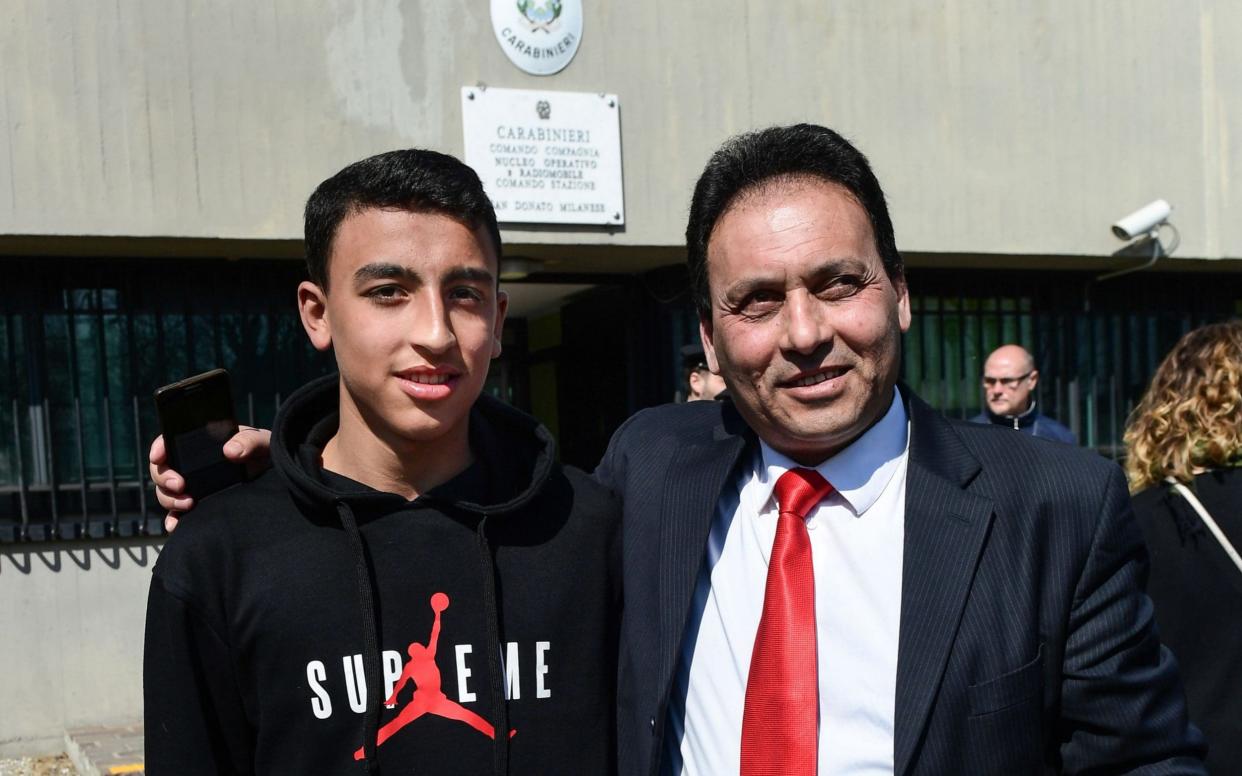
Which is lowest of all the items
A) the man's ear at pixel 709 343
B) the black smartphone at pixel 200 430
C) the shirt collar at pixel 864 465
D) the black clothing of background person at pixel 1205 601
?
the black clothing of background person at pixel 1205 601

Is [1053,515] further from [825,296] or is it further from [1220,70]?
[1220,70]

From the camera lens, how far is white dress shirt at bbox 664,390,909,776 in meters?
1.75

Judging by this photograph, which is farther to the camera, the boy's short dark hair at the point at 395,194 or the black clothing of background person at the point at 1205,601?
the black clothing of background person at the point at 1205,601

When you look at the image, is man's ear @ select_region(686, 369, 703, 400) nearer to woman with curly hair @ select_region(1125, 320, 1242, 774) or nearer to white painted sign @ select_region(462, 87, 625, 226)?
white painted sign @ select_region(462, 87, 625, 226)

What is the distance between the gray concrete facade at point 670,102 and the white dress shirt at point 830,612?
4753 millimetres

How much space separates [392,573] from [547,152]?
499 cm

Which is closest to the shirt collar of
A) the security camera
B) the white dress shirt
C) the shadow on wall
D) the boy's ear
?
the white dress shirt

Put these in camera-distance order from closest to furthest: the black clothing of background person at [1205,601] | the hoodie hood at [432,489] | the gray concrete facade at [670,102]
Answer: the hoodie hood at [432,489]
the black clothing of background person at [1205,601]
the gray concrete facade at [670,102]

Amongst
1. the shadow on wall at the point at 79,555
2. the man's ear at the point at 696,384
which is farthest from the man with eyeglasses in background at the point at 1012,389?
the shadow on wall at the point at 79,555

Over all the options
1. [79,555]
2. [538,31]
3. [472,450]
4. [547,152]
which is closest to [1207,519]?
[472,450]

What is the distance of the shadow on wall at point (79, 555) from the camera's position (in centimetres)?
634

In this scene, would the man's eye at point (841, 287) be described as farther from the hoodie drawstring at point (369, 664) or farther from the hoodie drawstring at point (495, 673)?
the hoodie drawstring at point (369, 664)

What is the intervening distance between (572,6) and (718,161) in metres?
4.97

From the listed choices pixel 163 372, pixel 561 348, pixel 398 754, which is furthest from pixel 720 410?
pixel 561 348
